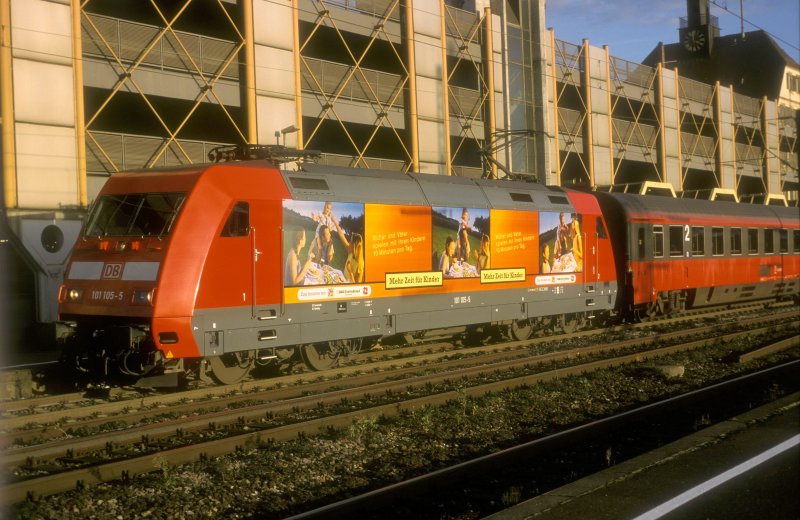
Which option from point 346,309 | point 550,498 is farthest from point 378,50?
point 550,498

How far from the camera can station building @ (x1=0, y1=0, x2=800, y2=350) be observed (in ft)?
67.2

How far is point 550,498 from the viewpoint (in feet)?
21.6

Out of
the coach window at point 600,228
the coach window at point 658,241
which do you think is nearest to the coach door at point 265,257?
the coach window at point 600,228

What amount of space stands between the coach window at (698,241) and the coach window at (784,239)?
5560 mm

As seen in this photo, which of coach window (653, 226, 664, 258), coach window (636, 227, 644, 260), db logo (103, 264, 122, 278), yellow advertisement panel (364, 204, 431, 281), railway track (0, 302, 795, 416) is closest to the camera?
railway track (0, 302, 795, 416)

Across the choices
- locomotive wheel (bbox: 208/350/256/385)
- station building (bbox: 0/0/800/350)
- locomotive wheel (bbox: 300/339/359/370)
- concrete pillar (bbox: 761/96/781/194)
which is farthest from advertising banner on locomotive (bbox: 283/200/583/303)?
concrete pillar (bbox: 761/96/781/194)

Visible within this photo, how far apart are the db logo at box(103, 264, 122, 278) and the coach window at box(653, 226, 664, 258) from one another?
14884 mm

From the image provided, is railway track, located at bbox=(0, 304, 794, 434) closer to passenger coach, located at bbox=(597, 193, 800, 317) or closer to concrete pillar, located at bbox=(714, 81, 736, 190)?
passenger coach, located at bbox=(597, 193, 800, 317)

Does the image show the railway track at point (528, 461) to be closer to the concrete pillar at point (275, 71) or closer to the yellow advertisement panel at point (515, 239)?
the yellow advertisement panel at point (515, 239)

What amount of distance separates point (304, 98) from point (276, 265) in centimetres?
1501

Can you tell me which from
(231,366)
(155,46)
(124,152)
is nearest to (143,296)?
(231,366)

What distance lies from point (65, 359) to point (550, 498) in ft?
27.1

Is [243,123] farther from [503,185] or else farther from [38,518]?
[38,518]

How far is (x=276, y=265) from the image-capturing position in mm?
12852
